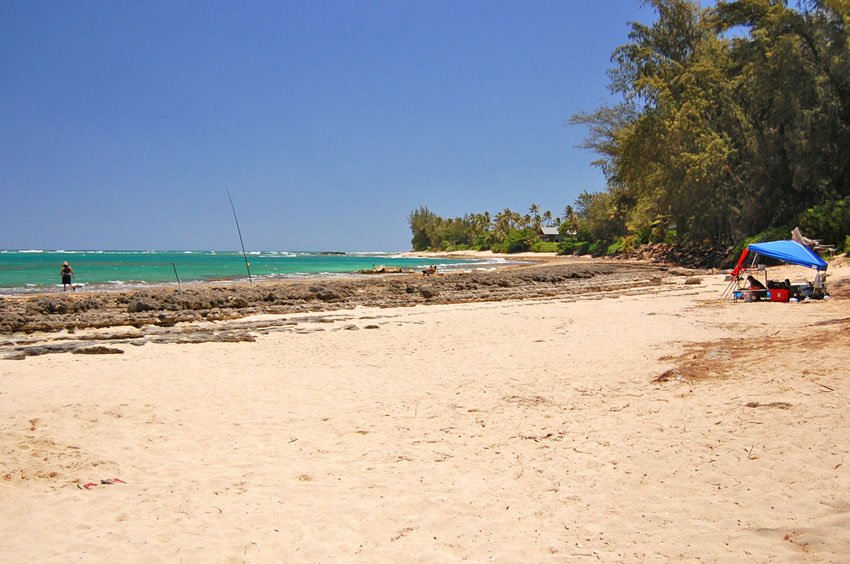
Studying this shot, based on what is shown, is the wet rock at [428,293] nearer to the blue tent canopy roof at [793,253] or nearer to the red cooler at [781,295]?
the blue tent canopy roof at [793,253]

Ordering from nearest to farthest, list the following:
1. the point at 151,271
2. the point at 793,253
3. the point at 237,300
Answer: the point at 793,253
the point at 237,300
the point at 151,271

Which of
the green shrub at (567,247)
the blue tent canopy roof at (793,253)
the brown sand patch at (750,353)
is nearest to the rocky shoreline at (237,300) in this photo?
the blue tent canopy roof at (793,253)

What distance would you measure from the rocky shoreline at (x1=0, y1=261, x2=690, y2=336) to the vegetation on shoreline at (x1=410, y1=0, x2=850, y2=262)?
28.4 ft

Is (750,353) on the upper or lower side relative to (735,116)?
lower

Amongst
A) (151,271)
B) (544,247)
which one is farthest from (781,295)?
(544,247)

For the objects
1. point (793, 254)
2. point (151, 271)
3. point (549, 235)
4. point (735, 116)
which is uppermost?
point (735, 116)

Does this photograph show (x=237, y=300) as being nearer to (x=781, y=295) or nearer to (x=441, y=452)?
(x=441, y=452)

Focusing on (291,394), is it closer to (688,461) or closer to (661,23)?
(688,461)

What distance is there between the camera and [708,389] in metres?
6.34

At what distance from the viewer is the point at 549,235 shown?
9650 cm

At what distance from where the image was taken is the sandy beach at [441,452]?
3.68 meters

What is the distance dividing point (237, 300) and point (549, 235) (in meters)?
82.4

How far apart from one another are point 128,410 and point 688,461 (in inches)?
248

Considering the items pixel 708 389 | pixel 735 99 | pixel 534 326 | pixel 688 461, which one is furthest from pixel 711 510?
pixel 735 99
